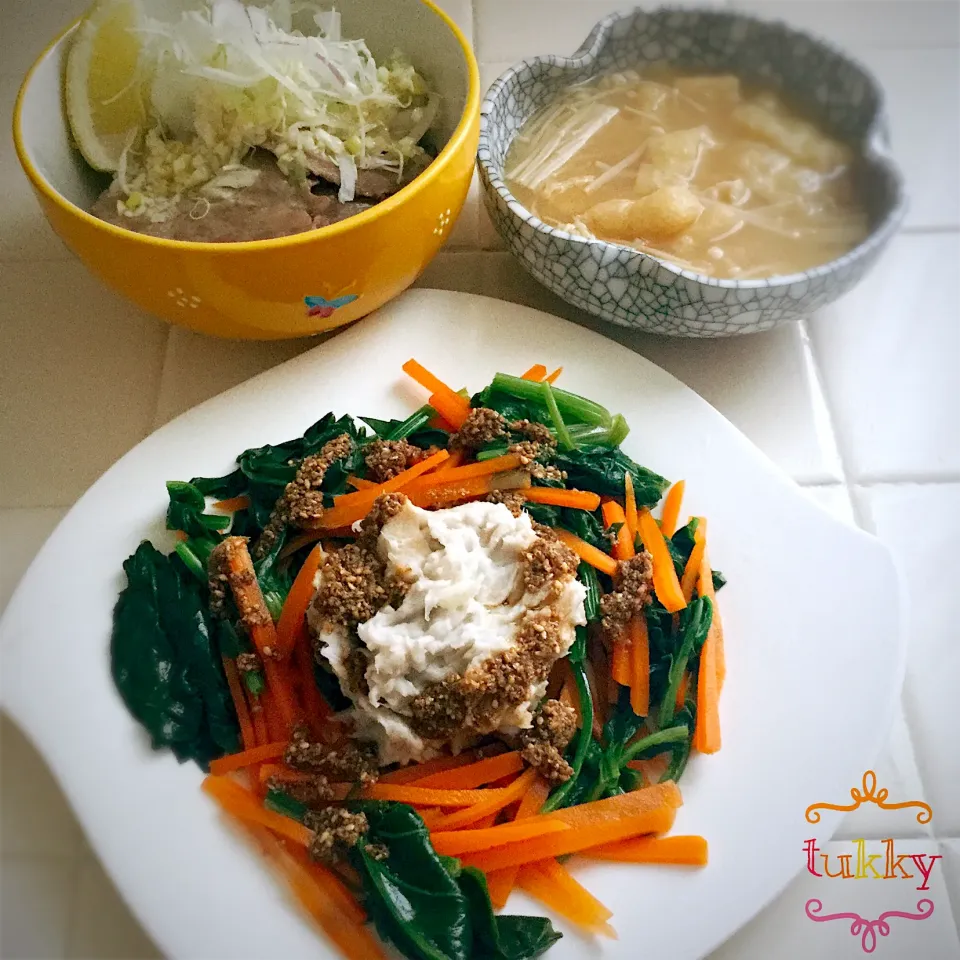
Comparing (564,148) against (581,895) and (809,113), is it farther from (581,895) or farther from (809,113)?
(581,895)

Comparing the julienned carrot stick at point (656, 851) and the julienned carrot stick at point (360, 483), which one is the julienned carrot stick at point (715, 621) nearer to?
the julienned carrot stick at point (656, 851)

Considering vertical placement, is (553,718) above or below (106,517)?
below

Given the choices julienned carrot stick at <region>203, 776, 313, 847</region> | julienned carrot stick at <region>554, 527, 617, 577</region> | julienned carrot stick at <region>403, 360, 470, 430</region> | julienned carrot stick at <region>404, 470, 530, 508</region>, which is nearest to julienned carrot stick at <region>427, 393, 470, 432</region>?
julienned carrot stick at <region>403, 360, 470, 430</region>

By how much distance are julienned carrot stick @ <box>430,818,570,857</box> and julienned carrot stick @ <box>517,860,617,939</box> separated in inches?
1.5

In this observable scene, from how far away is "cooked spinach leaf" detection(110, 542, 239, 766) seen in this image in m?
1.02

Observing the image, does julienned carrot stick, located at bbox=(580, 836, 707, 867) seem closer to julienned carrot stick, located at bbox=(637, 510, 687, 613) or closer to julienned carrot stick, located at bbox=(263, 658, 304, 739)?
julienned carrot stick, located at bbox=(637, 510, 687, 613)

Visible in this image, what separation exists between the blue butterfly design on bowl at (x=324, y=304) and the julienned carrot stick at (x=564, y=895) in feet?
2.56

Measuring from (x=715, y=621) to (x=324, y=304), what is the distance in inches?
27.2

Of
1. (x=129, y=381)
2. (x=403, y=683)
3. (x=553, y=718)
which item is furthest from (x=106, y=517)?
(x=553, y=718)

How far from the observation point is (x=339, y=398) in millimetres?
1278

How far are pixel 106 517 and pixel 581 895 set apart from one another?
77cm

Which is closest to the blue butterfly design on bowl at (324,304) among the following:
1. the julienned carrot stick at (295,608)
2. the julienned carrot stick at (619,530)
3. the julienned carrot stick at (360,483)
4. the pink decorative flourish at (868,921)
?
the julienned carrot stick at (360,483)

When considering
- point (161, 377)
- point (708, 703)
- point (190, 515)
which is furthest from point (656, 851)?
point (161, 377)

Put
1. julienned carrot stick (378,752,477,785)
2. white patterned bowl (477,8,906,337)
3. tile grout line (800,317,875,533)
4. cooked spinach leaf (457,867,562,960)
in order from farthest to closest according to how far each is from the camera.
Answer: tile grout line (800,317,875,533), white patterned bowl (477,8,906,337), julienned carrot stick (378,752,477,785), cooked spinach leaf (457,867,562,960)
